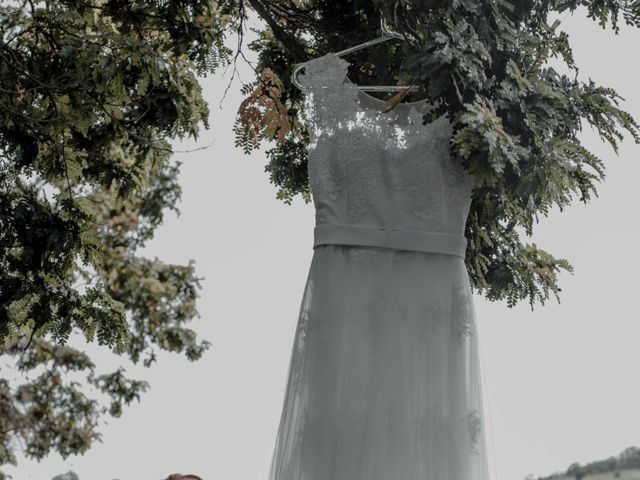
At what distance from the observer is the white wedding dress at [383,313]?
2.21 m

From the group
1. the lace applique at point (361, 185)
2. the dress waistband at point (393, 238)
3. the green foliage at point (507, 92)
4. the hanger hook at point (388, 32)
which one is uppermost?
the hanger hook at point (388, 32)

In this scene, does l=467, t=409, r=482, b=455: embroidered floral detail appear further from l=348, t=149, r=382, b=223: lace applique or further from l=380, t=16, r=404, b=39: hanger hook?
l=380, t=16, r=404, b=39: hanger hook

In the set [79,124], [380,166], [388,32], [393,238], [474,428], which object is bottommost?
[474,428]

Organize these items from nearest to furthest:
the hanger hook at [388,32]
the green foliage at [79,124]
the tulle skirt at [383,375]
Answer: the tulle skirt at [383,375]
the hanger hook at [388,32]
the green foliage at [79,124]

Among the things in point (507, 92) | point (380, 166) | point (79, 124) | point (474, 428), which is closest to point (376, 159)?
point (380, 166)

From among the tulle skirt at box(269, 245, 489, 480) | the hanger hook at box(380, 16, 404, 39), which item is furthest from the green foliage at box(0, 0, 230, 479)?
the tulle skirt at box(269, 245, 489, 480)

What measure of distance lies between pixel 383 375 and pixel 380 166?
480 mm

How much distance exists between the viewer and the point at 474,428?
2242mm

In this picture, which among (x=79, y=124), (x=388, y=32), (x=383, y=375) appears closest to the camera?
(x=383, y=375)

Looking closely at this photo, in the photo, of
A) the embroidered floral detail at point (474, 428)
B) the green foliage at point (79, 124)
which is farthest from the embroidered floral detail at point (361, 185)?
the green foliage at point (79, 124)

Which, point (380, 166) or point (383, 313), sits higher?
point (380, 166)

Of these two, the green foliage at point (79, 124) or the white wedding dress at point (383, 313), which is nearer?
the white wedding dress at point (383, 313)

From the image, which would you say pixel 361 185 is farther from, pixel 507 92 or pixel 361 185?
pixel 507 92

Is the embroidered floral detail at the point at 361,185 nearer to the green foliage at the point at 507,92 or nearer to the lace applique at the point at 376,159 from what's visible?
the lace applique at the point at 376,159
